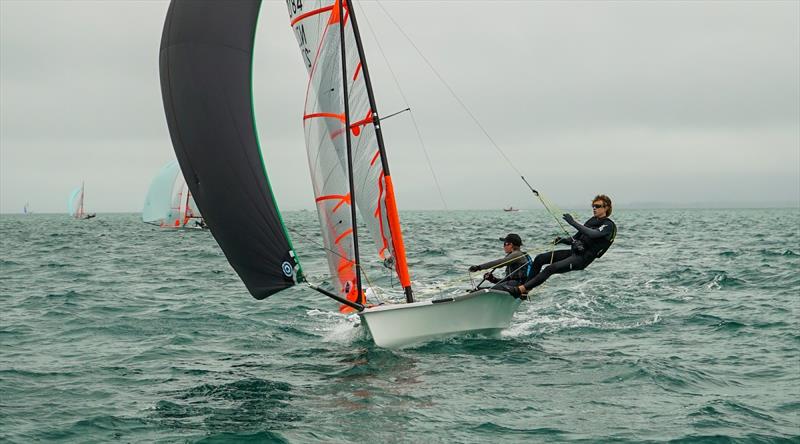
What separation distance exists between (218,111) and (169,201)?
5109cm

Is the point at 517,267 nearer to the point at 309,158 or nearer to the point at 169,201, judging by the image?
the point at 309,158

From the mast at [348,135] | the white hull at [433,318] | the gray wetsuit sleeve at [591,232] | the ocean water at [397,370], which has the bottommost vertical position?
the ocean water at [397,370]

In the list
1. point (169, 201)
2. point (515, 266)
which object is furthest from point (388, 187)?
point (169, 201)

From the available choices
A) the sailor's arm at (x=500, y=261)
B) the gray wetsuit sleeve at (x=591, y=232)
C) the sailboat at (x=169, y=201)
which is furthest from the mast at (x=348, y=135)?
the sailboat at (x=169, y=201)

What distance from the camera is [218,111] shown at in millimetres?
9547

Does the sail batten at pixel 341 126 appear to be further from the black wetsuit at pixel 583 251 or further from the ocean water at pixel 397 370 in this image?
the black wetsuit at pixel 583 251

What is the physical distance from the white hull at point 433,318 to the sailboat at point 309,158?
0.06ft

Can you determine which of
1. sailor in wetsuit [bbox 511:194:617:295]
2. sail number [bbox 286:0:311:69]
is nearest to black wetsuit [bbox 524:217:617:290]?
sailor in wetsuit [bbox 511:194:617:295]

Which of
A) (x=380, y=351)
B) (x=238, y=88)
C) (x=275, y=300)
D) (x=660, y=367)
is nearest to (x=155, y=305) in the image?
(x=275, y=300)

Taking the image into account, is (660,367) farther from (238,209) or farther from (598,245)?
(238,209)

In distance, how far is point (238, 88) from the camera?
9664mm

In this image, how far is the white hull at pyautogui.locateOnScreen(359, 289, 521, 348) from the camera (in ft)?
35.9

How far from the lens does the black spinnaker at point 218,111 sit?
9531mm

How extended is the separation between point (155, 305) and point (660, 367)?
10.4m
